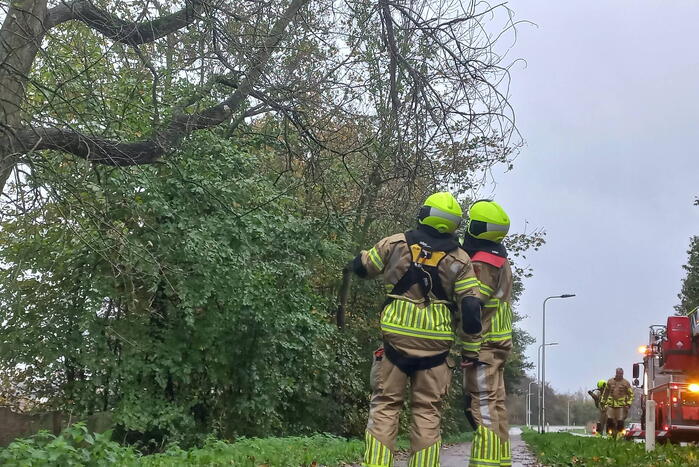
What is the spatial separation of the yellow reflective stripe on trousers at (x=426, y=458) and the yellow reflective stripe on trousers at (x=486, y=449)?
745 mm

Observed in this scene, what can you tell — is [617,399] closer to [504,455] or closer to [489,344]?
[504,455]

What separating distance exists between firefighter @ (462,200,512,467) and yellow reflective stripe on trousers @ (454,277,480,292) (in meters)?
0.55

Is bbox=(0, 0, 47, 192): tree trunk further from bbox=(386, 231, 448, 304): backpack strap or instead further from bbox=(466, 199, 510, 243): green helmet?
bbox=(466, 199, 510, 243): green helmet

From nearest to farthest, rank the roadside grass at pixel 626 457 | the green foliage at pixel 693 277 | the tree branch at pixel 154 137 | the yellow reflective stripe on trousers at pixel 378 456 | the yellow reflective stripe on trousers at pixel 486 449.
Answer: the yellow reflective stripe on trousers at pixel 378 456 → the yellow reflective stripe on trousers at pixel 486 449 → the tree branch at pixel 154 137 → the roadside grass at pixel 626 457 → the green foliage at pixel 693 277

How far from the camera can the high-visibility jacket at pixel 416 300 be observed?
547cm

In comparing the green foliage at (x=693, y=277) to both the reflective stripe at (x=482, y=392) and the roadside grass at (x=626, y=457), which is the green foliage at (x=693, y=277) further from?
the reflective stripe at (x=482, y=392)

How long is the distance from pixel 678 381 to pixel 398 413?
11309 millimetres

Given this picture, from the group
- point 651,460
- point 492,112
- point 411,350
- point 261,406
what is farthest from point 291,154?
point 261,406

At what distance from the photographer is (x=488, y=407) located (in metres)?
6.15

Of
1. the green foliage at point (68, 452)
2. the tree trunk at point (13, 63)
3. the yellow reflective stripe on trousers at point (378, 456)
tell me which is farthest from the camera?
the tree trunk at point (13, 63)

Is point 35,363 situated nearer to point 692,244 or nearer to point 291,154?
point 291,154

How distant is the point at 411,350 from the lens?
5.45 m

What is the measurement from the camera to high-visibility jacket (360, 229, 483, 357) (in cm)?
547

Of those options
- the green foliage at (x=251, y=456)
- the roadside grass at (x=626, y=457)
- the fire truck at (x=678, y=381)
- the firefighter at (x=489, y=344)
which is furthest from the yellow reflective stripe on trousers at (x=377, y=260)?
the fire truck at (x=678, y=381)
